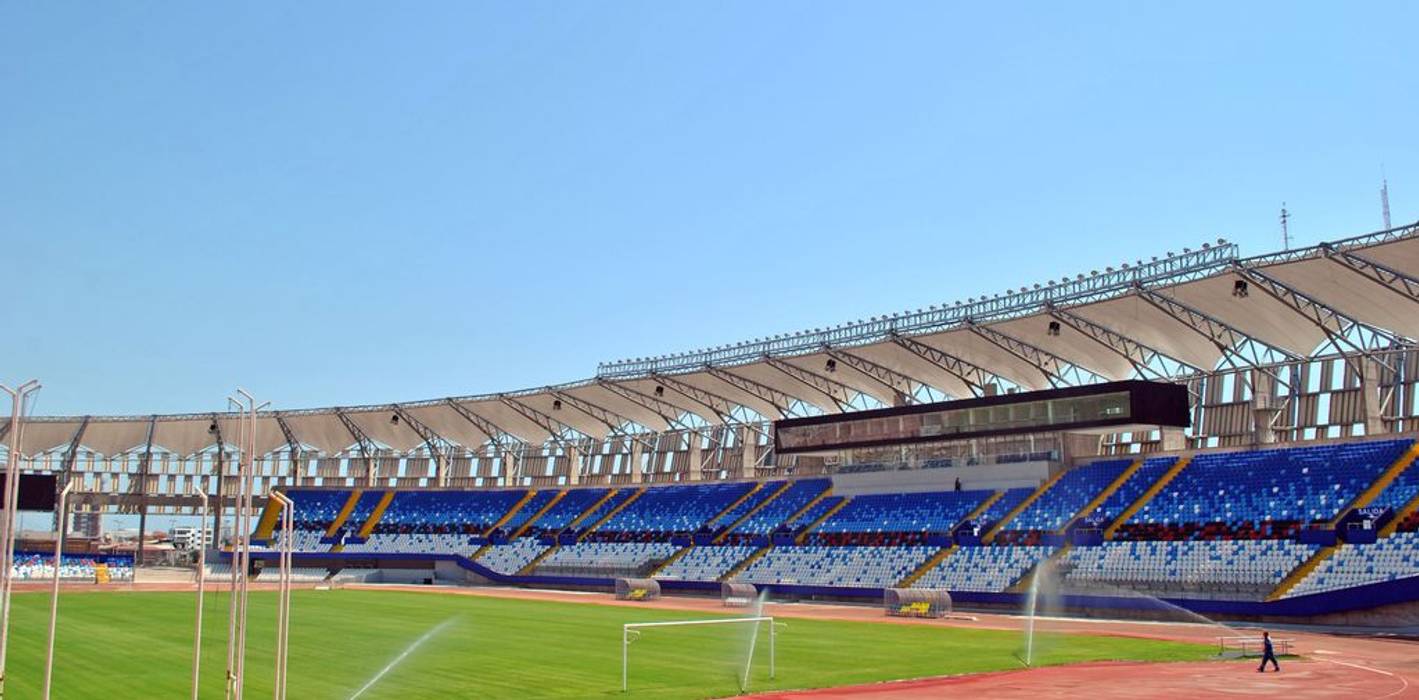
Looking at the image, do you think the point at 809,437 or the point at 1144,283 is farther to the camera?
the point at 809,437

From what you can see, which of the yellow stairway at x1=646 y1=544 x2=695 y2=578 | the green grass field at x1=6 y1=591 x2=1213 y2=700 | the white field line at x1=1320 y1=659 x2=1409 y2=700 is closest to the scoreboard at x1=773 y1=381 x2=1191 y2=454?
the yellow stairway at x1=646 y1=544 x2=695 y2=578

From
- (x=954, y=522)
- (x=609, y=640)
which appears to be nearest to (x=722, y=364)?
(x=954, y=522)

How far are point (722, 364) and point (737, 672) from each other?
42.1 metres

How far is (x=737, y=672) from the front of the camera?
32.0 m

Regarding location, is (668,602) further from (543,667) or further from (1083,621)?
(543,667)

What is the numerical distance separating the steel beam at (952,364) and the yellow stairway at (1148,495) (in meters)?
10.7

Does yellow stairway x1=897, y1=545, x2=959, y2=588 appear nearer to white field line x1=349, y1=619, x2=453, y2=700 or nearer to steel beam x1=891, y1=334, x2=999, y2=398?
steel beam x1=891, y1=334, x2=999, y2=398

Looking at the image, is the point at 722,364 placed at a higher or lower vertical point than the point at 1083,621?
higher

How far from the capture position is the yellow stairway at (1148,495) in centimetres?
Result: 5838

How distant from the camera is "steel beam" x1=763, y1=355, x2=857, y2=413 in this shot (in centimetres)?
7144

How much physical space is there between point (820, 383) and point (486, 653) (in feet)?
136

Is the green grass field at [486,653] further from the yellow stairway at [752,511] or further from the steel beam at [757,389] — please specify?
the yellow stairway at [752,511]

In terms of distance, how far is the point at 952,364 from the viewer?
67625 mm

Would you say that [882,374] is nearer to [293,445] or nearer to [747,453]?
[747,453]
